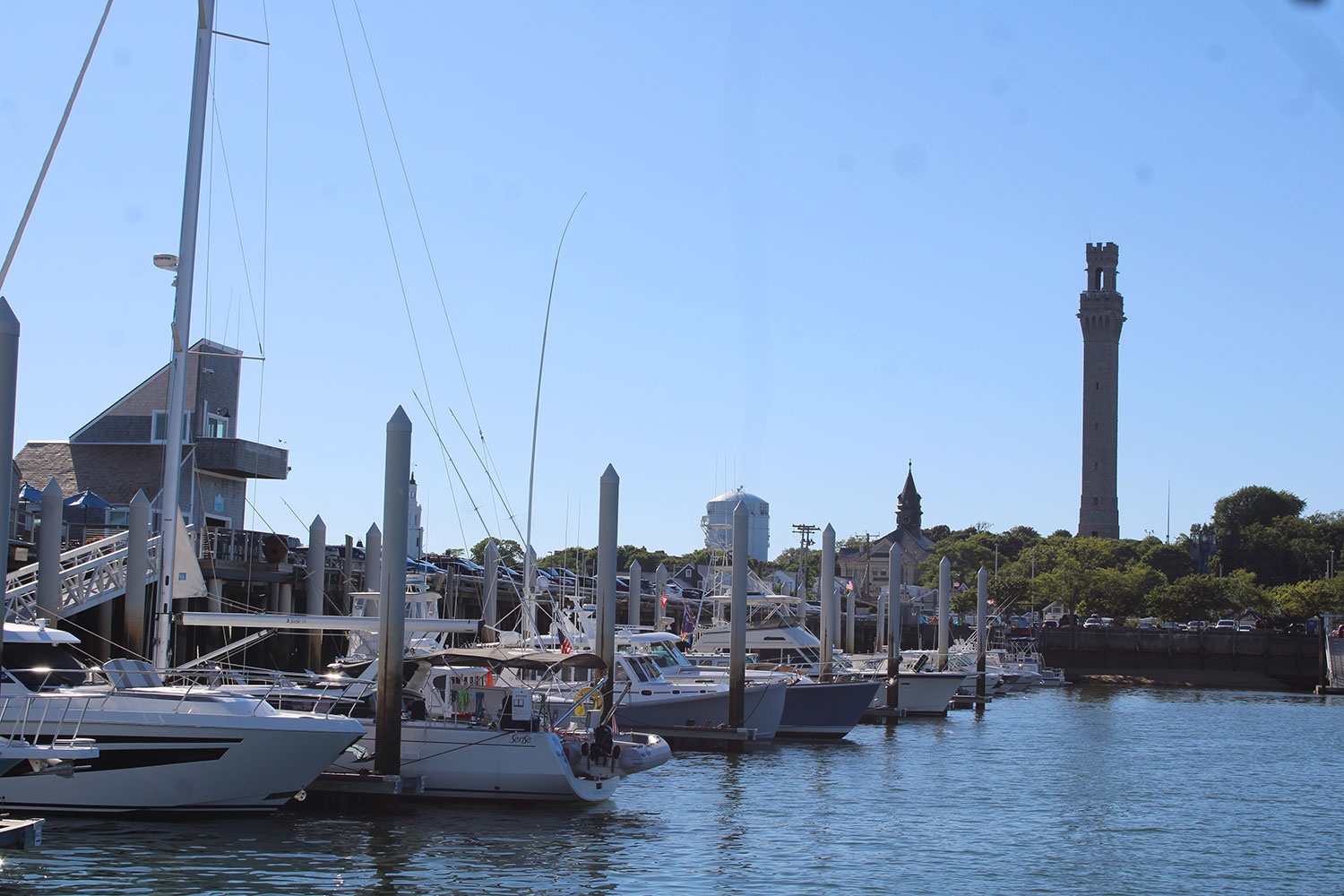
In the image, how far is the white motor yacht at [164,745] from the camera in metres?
19.7

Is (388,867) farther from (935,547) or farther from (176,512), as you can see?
(935,547)

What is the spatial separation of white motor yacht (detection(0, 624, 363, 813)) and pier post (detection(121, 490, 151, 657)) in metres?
4.21

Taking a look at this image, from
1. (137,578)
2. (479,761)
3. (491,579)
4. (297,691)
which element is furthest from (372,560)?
(479,761)

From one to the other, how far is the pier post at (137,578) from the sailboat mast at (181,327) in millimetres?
1537

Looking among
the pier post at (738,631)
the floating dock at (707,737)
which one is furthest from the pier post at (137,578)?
the pier post at (738,631)

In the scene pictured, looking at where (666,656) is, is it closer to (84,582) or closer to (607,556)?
(607,556)

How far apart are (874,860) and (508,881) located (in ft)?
18.3

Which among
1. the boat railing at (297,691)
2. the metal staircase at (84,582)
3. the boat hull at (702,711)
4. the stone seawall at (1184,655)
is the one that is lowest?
the stone seawall at (1184,655)

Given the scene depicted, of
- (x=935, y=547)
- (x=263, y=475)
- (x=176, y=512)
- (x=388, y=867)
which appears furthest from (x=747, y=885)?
(x=935, y=547)

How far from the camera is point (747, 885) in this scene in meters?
18.1

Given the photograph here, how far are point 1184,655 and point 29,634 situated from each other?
271ft

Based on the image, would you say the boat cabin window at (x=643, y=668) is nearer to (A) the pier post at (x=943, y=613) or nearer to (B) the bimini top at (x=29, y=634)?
(B) the bimini top at (x=29, y=634)

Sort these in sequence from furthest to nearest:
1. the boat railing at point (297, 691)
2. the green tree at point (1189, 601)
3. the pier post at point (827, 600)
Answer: the green tree at point (1189, 601), the pier post at point (827, 600), the boat railing at point (297, 691)

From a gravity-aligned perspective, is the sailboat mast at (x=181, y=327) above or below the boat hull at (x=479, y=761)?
above
